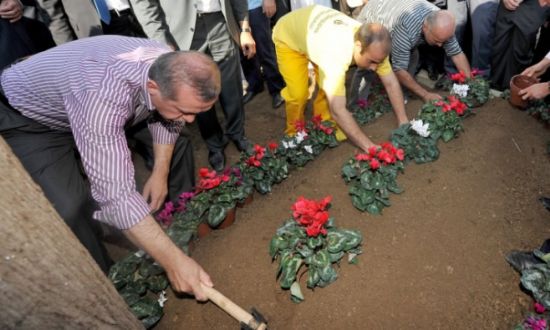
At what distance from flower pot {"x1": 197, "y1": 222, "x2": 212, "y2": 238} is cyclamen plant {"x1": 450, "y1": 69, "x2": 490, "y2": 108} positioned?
9.25 feet

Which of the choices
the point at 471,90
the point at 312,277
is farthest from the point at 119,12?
the point at 471,90

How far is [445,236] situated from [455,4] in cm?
345

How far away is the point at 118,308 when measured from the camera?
66.7 inches

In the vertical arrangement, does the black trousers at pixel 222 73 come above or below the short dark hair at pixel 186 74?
below

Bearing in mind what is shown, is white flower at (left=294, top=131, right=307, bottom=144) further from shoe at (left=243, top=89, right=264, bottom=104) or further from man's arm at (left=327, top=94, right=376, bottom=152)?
shoe at (left=243, top=89, right=264, bottom=104)

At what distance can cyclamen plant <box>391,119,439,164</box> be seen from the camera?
10.8ft

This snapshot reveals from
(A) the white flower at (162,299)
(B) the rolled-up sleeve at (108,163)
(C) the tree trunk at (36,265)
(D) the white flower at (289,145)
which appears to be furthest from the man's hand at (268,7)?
(C) the tree trunk at (36,265)

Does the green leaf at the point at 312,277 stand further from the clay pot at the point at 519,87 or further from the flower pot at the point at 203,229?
the clay pot at the point at 519,87

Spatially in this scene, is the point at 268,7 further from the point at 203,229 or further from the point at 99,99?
the point at 99,99

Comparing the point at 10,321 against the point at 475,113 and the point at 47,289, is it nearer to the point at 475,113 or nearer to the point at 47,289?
the point at 47,289

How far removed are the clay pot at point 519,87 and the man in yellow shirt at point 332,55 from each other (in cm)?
109

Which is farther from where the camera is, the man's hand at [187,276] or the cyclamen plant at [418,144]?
the cyclamen plant at [418,144]

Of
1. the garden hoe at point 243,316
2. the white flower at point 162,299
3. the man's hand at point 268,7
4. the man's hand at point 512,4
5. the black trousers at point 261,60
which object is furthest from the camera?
the black trousers at point 261,60

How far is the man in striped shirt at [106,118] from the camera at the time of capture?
2.02 metres
